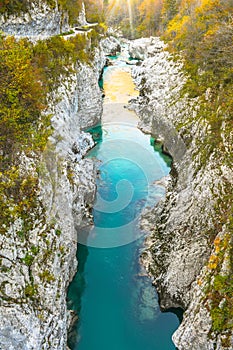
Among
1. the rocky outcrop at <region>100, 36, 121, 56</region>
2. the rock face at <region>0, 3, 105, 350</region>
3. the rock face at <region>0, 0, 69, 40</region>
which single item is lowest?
the rock face at <region>0, 3, 105, 350</region>

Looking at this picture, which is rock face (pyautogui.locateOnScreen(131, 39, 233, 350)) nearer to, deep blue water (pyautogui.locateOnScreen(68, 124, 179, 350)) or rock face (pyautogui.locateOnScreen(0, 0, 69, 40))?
deep blue water (pyautogui.locateOnScreen(68, 124, 179, 350))

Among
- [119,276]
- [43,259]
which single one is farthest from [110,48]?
[43,259]

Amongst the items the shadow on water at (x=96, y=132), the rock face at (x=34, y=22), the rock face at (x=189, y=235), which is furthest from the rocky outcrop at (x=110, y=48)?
the rock face at (x=189, y=235)

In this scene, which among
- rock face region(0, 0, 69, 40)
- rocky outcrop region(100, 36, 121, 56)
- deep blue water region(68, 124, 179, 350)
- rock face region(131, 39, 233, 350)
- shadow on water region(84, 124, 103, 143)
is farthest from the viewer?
rocky outcrop region(100, 36, 121, 56)

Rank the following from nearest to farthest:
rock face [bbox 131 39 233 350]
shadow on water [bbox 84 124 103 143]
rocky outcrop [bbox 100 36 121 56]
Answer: rock face [bbox 131 39 233 350]
shadow on water [bbox 84 124 103 143]
rocky outcrop [bbox 100 36 121 56]

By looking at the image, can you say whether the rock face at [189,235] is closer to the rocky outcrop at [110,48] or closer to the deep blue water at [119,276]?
the deep blue water at [119,276]

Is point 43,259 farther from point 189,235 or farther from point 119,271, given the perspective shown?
point 189,235

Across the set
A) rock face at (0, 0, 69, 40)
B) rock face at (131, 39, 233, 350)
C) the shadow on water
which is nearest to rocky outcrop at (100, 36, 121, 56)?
the shadow on water
